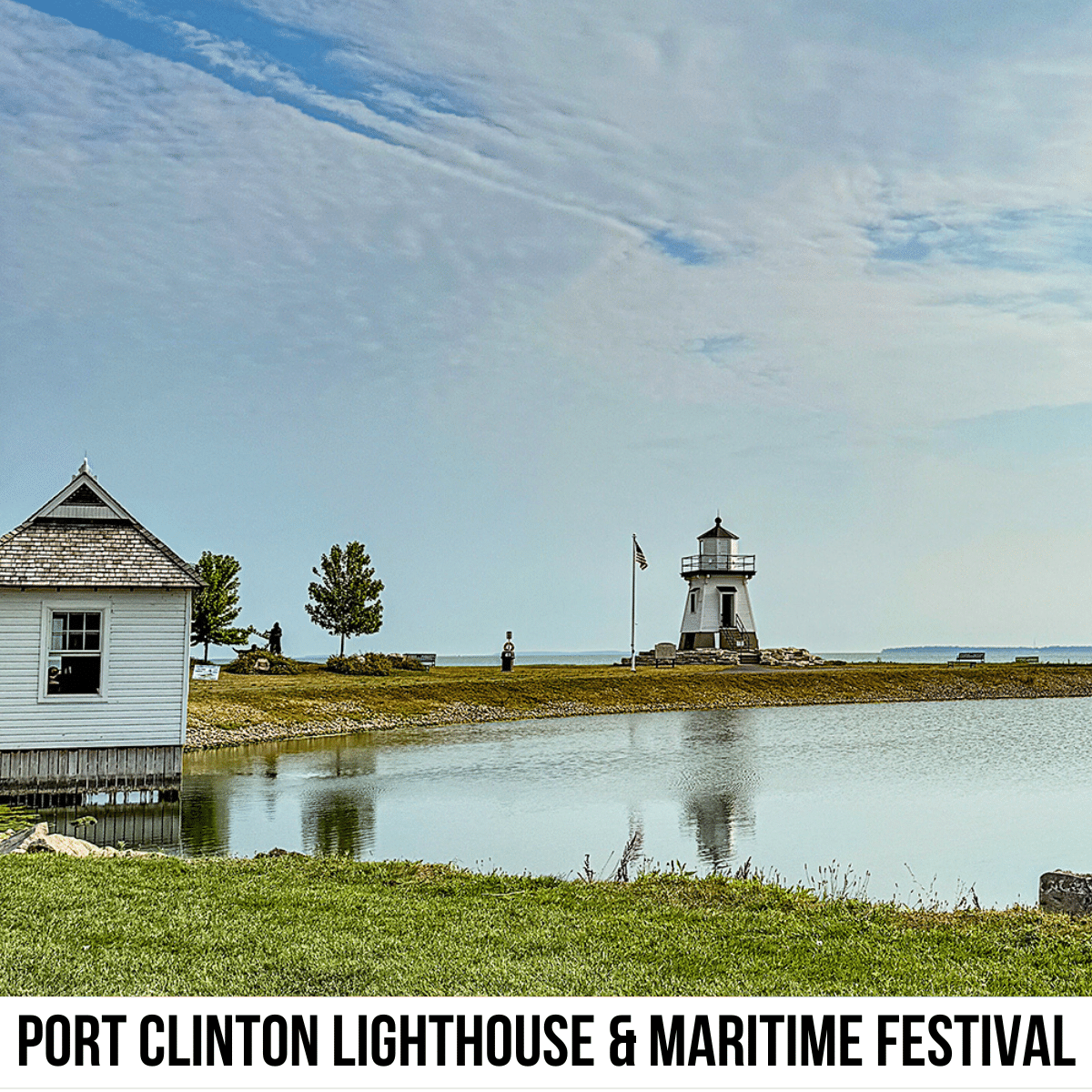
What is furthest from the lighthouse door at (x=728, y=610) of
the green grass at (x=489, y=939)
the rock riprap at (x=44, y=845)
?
the green grass at (x=489, y=939)

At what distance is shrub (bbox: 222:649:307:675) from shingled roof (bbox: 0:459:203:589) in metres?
28.8

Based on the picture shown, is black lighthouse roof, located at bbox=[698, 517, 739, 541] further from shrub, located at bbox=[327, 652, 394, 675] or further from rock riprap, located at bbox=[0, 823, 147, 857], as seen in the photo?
rock riprap, located at bbox=[0, 823, 147, 857]

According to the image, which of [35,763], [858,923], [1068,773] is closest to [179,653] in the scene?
[35,763]

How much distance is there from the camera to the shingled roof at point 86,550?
19.2 m

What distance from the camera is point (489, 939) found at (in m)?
7.74

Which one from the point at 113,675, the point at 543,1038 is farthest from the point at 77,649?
the point at 543,1038

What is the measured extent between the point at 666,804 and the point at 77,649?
37.9ft

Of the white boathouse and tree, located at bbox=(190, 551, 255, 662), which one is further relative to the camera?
tree, located at bbox=(190, 551, 255, 662)

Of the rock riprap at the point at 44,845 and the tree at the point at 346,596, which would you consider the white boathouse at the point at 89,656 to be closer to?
the rock riprap at the point at 44,845

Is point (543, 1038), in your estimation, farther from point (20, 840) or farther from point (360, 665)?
point (360, 665)

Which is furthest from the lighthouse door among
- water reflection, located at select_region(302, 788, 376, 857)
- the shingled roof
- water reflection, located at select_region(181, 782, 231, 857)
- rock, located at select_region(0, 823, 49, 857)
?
rock, located at select_region(0, 823, 49, 857)

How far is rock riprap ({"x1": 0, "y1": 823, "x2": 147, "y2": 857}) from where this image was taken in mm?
11484

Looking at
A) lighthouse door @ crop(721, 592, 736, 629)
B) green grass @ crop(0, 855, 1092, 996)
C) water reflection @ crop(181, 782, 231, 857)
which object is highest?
lighthouse door @ crop(721, 592, 736, 629)

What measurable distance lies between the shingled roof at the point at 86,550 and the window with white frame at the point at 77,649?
0.71 m
